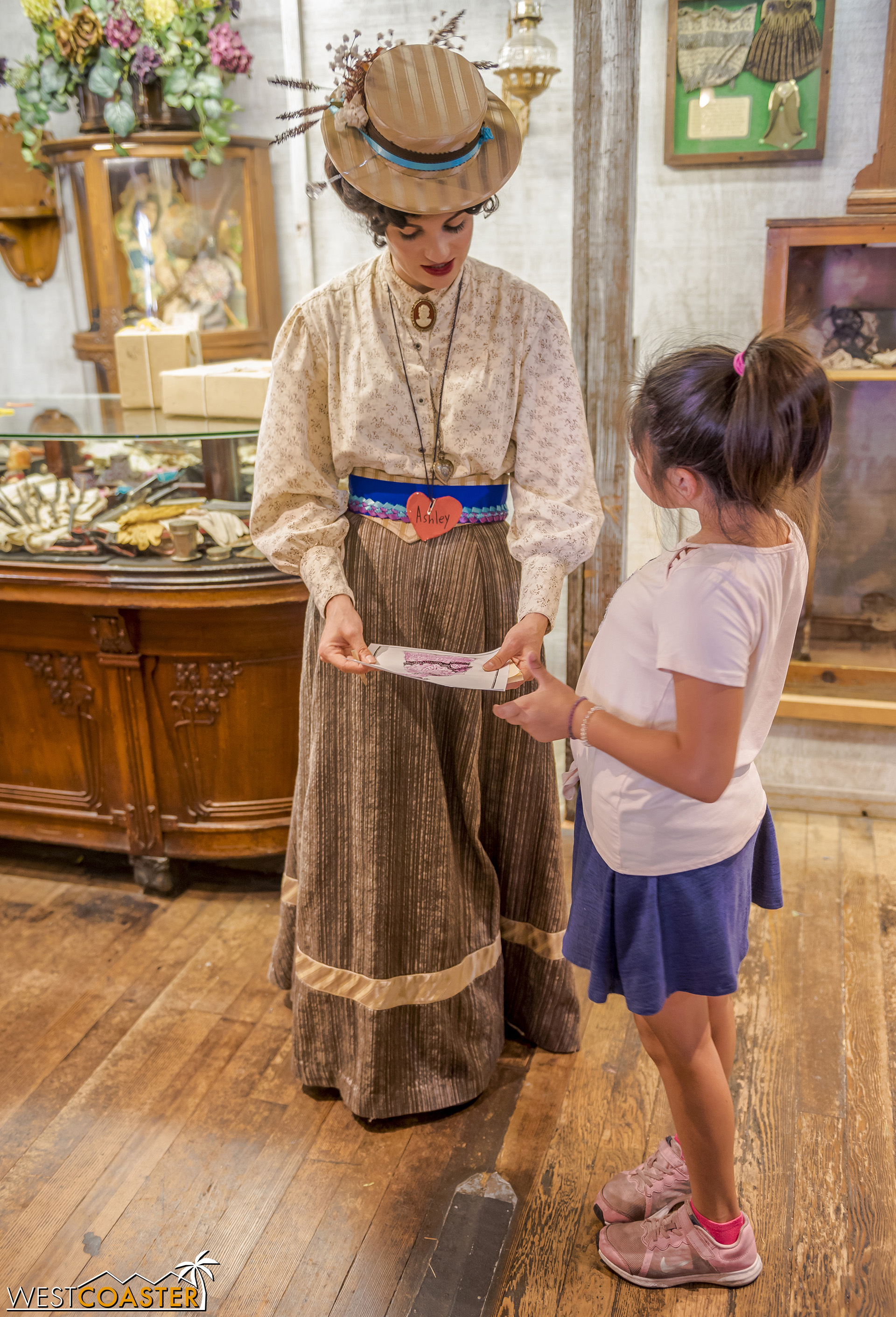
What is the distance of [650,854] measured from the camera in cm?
147

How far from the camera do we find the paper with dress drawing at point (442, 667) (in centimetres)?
165

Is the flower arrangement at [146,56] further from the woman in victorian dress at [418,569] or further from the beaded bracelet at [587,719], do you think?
the beaded bracelet at [587,719]

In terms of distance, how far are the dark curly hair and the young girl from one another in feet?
1.86

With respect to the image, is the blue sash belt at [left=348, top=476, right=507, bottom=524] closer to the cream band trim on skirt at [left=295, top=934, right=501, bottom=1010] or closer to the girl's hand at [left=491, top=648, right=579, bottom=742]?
the girl's hand at [left=491, top=648, right=579, bottom=742]

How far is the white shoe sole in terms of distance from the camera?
1.71m

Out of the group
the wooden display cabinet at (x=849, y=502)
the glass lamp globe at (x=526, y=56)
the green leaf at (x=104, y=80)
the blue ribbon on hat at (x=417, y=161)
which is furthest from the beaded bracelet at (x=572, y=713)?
the green leaf at (x=104, y=80)

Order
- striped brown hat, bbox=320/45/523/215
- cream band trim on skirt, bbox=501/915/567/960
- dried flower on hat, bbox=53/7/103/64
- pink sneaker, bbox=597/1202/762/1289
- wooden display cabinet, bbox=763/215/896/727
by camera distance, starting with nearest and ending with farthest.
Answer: striped brown hat, bbox=320/45/523/215
pink sneaker, bbox=597/1202/762/1289
cream band trim on skirt, bbox=501/915/567/960
wooden display cabinet, bbox=763/215/896/727
dried flower on hat, bbox=53/7/103/64

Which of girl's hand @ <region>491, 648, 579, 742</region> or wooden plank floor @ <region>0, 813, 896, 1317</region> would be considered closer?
girl's hand @ <region>491, 648, 579, 742</region>

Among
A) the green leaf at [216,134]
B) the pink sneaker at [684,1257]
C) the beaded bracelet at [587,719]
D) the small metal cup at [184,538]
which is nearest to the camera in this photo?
the beaded bracelet at [587,719]

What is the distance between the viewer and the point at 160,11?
3490mm

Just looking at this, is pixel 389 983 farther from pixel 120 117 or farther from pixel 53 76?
pixel 53 76

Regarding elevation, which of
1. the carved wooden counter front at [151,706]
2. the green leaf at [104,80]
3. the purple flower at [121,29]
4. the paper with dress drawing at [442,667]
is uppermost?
the purple flower at [121,29]

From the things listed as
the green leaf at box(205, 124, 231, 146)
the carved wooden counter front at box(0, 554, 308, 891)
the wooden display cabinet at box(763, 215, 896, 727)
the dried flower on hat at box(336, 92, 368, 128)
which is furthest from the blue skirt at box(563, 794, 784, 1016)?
the green leaf at box(205, 124, 231, 146)

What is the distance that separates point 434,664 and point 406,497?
0.35m
